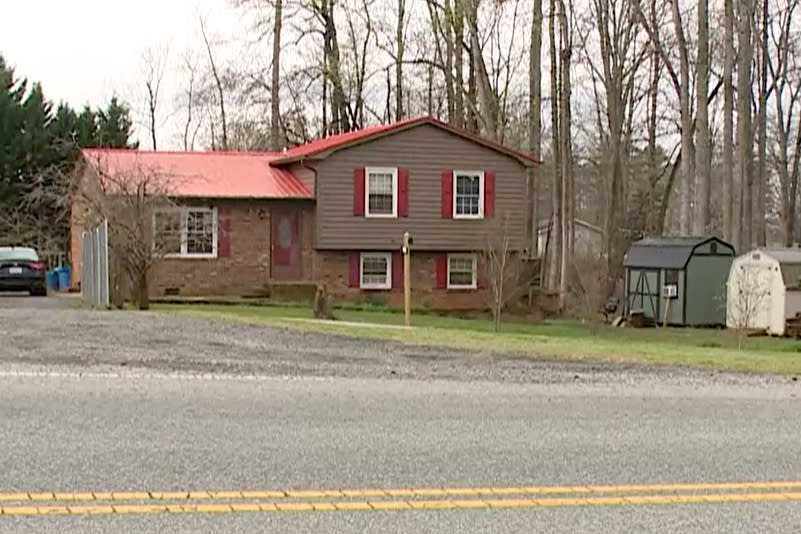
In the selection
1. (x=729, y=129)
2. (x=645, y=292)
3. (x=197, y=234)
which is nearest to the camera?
(x=197, y=234)

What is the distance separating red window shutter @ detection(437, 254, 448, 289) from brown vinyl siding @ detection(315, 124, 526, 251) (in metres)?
0.52

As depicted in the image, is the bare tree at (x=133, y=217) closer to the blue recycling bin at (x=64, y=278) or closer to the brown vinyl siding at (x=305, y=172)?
the brown vinyl siding at (x=305, y=172)

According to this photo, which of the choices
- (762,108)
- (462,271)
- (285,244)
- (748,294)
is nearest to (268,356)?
(285,244)

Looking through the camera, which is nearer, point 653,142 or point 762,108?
point 762,108

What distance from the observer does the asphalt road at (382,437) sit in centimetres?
642

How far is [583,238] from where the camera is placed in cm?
6788

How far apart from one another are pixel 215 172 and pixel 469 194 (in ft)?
26.0

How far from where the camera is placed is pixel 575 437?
9055 mm

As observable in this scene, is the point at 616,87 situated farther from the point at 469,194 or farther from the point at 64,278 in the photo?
the point at 64,278

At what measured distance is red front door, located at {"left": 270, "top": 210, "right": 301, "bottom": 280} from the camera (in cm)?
3316

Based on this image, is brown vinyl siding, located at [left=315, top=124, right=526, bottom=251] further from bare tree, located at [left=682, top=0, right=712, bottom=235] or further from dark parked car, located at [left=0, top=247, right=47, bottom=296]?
dark parked car, located at [left=0, top=247, right=47, bottom=296]

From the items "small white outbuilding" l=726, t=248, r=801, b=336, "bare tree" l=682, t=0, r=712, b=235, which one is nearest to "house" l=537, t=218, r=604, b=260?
"bare tree" l=682, t=0, r=712, b=235

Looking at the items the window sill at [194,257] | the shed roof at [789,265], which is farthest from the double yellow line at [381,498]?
the shed roof at [789,265]

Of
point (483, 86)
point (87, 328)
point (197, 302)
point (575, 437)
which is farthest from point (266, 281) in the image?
point (575, 437)
